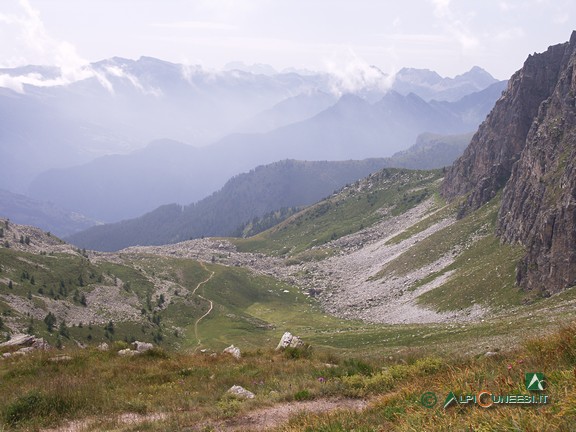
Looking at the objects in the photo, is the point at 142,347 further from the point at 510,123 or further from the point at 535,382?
the point at 510,123

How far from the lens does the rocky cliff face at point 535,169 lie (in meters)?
68.8

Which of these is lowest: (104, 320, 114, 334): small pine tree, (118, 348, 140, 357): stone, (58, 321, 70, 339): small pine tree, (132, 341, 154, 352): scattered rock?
(104, 320, 114, 334): small pine tree

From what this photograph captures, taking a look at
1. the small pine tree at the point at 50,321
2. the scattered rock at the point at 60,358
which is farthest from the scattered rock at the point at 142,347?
the small pine tree at the point at 50,321

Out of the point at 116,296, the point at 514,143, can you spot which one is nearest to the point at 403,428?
the point at 116,296

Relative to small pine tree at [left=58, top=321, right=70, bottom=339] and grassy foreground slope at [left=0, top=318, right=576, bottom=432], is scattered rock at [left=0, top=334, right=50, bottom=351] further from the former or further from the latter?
small pine tree at [left=58, top=321, right=70, bottom=339]

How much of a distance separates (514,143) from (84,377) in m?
155

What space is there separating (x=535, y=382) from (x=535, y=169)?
107 m

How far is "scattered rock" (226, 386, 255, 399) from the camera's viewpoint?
16688 millimetres

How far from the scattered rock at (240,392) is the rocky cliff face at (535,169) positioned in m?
62.2

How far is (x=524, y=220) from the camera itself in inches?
3521

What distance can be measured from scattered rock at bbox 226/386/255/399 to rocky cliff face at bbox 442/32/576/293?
62.2 m

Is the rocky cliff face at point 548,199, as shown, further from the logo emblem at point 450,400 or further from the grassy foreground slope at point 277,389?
the logo emblem at point 450,400

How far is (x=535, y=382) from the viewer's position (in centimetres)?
945

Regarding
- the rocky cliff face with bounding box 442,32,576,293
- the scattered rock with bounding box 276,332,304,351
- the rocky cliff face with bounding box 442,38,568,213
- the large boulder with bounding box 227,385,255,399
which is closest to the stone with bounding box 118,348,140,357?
the scattered rock with bounding box 276,332,304,351
